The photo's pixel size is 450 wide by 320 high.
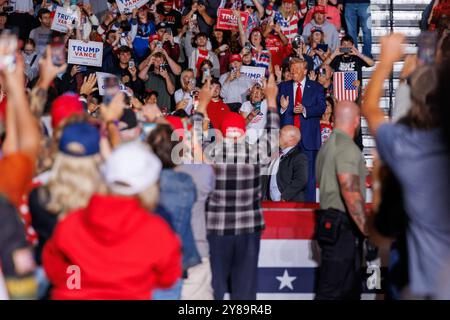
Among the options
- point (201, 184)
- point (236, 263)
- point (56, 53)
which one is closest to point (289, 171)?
point (236, 263)

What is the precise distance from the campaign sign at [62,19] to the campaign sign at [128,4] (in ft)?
2.96

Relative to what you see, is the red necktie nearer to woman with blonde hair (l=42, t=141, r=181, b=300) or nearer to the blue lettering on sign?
the blue lettering on sign

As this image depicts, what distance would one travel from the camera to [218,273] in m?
7.29

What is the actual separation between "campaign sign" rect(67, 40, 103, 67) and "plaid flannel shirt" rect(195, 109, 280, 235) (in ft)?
22.7

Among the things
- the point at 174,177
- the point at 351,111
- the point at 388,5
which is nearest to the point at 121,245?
the point at 174,177

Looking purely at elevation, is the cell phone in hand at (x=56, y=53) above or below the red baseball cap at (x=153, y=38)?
below

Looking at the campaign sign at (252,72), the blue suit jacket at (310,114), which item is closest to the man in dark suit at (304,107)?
the blue suit jacket at (310,114)

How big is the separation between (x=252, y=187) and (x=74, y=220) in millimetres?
2656

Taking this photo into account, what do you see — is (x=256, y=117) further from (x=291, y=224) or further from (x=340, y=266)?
(x=340, y=266)

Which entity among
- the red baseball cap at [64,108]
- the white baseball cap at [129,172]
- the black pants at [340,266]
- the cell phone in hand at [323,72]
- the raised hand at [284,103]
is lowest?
the black pants at [340,266]

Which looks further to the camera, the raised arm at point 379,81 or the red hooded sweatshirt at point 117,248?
the raised arm at point 379,81

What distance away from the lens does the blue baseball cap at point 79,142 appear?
5098 millimetres

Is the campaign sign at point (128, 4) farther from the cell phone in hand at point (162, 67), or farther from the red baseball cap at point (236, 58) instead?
the red baseball cap at point (236, 58)

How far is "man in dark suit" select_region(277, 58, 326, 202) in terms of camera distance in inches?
476
